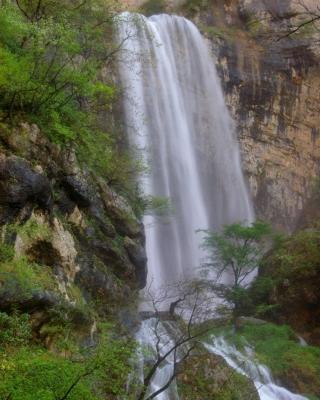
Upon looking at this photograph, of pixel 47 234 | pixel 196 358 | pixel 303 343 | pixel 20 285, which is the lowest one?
pixel 303 343

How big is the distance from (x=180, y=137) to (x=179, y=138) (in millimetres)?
129

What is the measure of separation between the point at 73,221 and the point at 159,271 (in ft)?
36.7

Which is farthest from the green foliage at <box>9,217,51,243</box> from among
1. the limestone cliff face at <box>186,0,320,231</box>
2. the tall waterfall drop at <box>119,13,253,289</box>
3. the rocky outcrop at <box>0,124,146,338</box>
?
the limestone cliff face at <box>186,0,320,231</box>

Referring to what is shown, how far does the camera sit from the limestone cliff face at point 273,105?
3175 centimetres

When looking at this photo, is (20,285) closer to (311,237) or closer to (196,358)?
(196,358)

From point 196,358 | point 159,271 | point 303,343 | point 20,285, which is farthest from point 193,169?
point 20,285

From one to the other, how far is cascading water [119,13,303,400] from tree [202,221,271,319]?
8.08 ft

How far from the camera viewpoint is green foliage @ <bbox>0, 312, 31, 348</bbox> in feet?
23.8

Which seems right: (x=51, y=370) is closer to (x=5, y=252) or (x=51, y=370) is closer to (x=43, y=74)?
(x=5, y=252)

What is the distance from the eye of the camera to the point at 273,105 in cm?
3250

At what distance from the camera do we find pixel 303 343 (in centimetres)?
1748

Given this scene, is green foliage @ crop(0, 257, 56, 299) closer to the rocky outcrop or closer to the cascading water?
the rocky outcrop

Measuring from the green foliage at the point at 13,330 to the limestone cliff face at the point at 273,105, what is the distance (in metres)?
24.8

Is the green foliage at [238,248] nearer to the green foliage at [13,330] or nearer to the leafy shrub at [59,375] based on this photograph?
the leafy shrub at [59,375]
